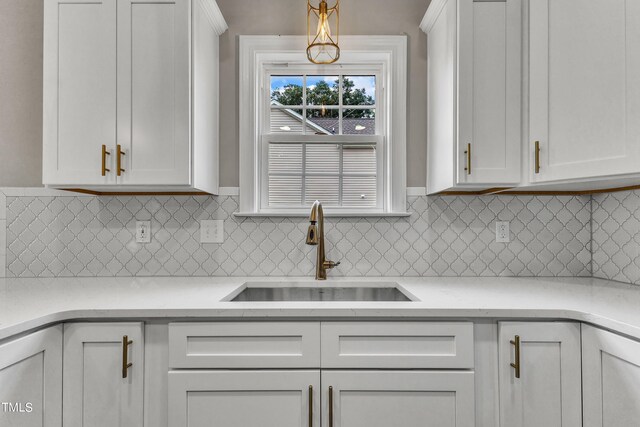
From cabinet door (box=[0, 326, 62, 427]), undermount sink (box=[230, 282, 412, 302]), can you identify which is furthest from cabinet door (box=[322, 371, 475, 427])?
cabinet door (box=[0, 326, 62, 427])

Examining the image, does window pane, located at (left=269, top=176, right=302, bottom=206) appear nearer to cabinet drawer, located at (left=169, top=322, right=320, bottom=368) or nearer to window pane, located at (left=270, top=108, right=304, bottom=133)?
window pane, located at (left=270, top=108, right=304, bottom=133)

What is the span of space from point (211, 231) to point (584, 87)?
1.77 meters

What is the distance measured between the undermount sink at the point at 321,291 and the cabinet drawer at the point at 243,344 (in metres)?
0.56

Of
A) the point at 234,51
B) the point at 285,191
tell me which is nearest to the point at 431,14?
the point at 234,51

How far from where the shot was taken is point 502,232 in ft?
6.68

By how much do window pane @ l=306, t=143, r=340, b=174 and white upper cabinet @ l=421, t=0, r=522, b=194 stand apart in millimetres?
692

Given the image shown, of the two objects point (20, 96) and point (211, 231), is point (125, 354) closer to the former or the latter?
point (211, 231)

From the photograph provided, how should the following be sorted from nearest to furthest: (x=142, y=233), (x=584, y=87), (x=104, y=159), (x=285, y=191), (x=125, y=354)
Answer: (x=125, y=354) < (x=584, y=87) < (x=104, y=159) < (x=142, y=233) < (x=285, y=191)

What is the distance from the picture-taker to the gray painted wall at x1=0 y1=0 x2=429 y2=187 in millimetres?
2041

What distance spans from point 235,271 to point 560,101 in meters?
1.67

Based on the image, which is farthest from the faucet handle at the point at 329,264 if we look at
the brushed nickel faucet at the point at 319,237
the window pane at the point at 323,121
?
the window pane at the point at 323,121

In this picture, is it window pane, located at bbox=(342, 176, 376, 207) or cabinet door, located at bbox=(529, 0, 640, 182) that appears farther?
window pane, located at bbox=(342, 176, 376, 207)

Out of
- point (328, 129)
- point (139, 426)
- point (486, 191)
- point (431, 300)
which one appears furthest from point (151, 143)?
point (486, 191)

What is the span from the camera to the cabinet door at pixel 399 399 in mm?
1330
